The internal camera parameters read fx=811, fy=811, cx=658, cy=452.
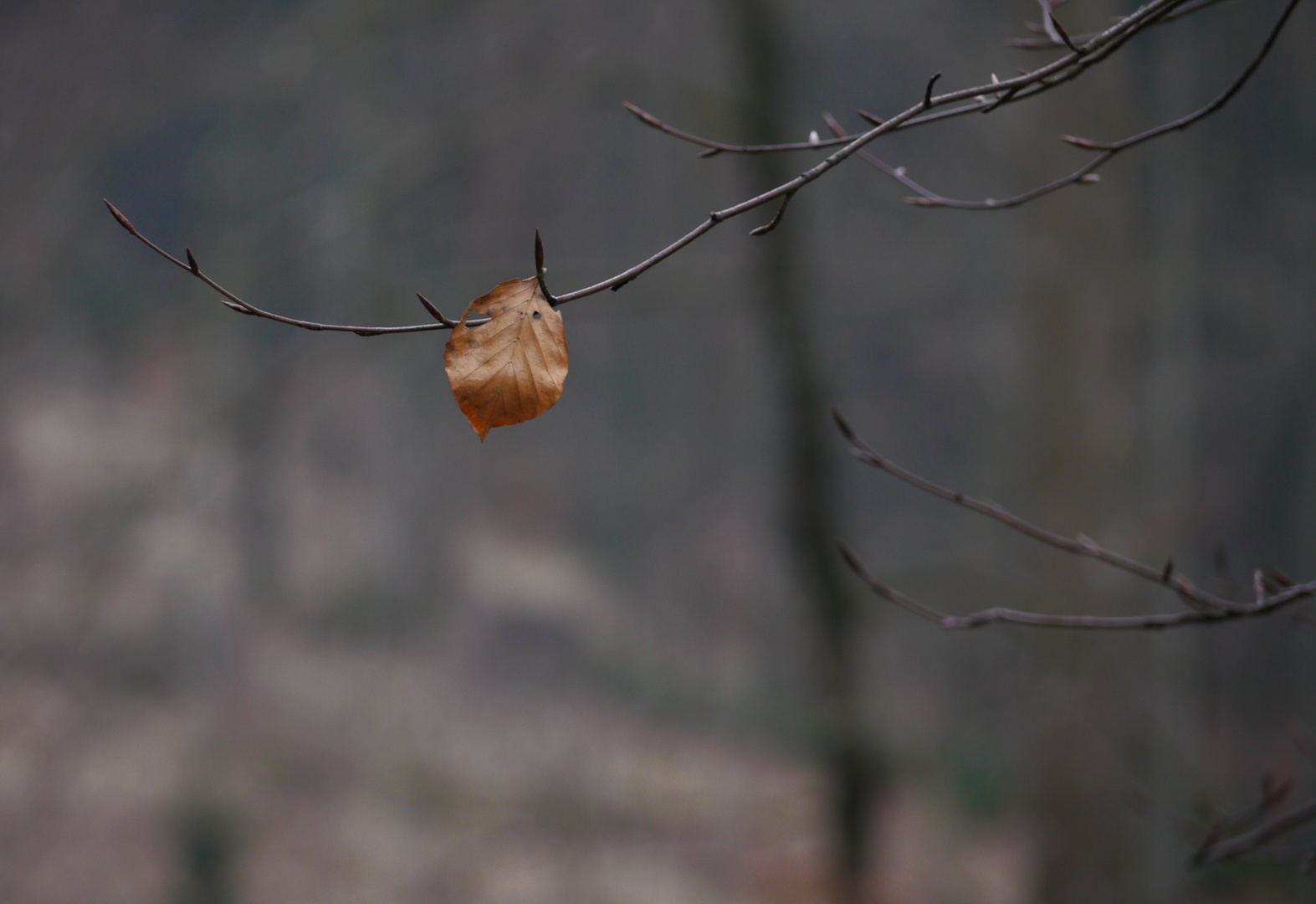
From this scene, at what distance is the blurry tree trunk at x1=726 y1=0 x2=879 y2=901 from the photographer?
3.50m

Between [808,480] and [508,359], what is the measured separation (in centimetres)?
311

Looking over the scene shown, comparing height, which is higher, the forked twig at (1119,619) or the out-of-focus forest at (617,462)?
the out-of-focus forest at (617,462)

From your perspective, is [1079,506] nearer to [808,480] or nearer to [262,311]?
[808,480]

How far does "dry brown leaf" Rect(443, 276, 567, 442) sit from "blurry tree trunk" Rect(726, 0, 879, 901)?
2.95 m

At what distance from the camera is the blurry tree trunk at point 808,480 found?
3.50m

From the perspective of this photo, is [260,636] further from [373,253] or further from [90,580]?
[373,253]

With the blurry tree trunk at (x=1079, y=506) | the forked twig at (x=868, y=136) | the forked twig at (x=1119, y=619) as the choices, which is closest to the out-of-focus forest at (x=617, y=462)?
the blurry tree trunk at (x=1079, y=506)

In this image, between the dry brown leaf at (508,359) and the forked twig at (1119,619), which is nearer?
the dry brown leaf at (508,359)

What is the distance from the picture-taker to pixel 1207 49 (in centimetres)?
537

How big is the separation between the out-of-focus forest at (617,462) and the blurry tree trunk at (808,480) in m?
0.05

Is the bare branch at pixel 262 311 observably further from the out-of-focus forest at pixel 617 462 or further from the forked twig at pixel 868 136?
the out-of-focus forest at pixel 617 462

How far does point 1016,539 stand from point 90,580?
20.7 ft

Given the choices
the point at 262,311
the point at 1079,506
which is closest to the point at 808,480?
the point at 1079,506

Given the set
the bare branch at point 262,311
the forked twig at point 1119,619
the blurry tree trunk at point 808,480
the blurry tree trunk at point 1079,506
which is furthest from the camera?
the blurry tree trunk at point 808,480
